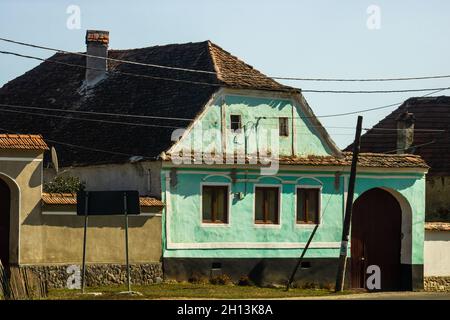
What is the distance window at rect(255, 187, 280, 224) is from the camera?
37.3 meters

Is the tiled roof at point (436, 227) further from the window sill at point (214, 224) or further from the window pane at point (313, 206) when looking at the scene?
the window sill at point (214, 224)

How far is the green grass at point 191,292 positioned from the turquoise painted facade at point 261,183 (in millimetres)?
1827

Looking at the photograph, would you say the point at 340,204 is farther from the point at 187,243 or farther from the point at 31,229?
the point at 31,229

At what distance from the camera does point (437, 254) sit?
1592 inches

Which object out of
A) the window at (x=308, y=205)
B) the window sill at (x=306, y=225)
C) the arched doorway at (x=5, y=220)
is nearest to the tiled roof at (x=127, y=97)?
the window at (x=308, y=205)

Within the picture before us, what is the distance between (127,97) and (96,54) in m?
3.25

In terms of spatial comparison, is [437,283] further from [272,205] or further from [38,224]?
[38,224]

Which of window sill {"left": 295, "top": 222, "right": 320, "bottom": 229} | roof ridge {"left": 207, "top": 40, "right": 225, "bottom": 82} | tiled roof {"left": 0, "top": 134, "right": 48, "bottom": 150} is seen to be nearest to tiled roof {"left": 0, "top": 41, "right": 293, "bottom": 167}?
roof ridge {"left": 207, "top": 40, "right": 225, "bottom": 82}

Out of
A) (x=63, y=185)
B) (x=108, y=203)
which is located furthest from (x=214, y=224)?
(x=108, y=203)

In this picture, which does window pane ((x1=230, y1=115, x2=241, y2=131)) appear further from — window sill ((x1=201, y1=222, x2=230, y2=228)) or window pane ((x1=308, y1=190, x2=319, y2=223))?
window pane ((x1=308, y1=190, x2=319, y2=223))

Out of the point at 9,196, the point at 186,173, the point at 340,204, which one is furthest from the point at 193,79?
the point at 9,196

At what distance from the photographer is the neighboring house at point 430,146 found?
4044 cm

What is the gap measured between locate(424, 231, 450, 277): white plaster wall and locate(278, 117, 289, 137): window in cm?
630
